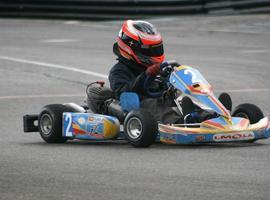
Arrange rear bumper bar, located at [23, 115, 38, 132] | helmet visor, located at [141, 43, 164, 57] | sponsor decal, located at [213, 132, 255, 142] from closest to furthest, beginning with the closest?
sponsor decal, located at [213, 132, 255, 142], helmet visor, located at [141, 43, 164, 57], rear bumper bar, located at [23, 115, 38, 132]

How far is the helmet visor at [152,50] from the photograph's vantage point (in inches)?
405

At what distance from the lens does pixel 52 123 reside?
401 inches

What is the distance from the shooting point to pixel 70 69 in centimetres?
1780

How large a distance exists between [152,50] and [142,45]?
11cm

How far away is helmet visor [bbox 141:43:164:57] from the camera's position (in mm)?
10281

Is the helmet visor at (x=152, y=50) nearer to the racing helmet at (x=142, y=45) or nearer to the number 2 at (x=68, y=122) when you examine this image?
the racing helmet at (x=142, y=45)

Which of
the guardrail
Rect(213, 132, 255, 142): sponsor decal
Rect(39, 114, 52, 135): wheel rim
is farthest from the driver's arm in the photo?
the guardrail

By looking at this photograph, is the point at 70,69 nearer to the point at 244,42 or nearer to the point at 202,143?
the point at 244,42

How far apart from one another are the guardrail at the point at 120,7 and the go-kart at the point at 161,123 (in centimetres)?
1640

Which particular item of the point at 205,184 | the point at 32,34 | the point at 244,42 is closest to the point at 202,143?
the point at 205,184

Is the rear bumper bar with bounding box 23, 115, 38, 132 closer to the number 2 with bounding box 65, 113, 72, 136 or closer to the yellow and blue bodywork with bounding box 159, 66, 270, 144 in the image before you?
the number 2 with bounding box 65, 113, 72, 136

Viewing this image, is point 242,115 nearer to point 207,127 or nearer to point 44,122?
point 207,127

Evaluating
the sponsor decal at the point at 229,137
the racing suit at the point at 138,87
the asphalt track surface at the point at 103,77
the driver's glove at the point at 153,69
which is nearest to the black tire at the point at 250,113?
the asphalt track surface at the point at 103,77

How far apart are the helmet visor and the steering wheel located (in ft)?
0.80
